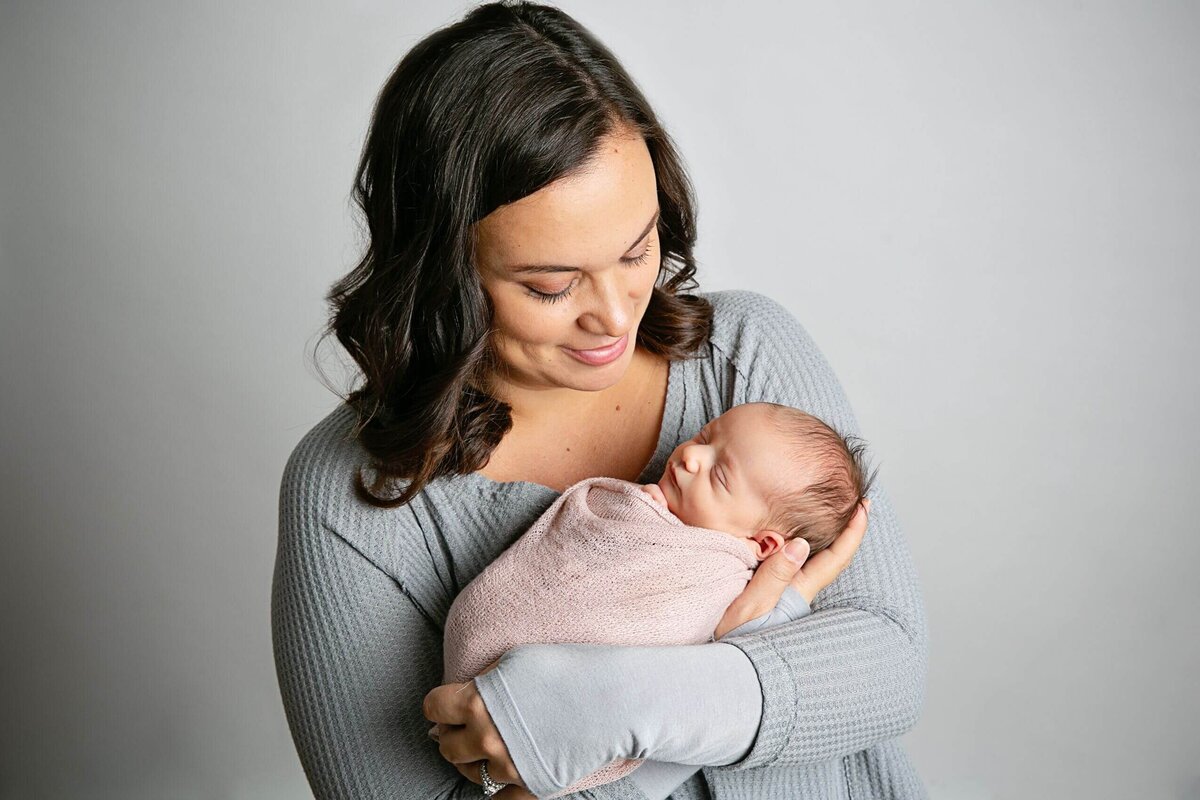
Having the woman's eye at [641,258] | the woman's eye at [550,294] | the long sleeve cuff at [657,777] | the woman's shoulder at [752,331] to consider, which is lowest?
the long sleeve cuff at [657,777]

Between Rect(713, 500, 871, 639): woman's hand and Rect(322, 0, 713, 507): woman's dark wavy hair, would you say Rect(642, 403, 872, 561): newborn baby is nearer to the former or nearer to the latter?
Rect(713, 500, 871, 639): woman's hand

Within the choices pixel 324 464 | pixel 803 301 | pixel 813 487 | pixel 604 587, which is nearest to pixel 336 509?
pixel 324 464

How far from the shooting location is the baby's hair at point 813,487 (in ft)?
5.37

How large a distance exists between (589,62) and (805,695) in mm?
873

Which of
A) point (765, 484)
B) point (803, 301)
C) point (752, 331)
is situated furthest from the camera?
point (803, 301)

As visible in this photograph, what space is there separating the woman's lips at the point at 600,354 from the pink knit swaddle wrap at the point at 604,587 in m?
0.18

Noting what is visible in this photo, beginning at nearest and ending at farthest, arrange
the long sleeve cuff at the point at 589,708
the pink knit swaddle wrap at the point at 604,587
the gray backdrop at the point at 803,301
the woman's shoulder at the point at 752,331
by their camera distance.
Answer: the long sleeve cuff at the point at 589,708 < the pink knit swaddle wrap at the point at 604,587 < the woman's shoulder at the point at 752,331 < the gray backdrop at the point at 803,301

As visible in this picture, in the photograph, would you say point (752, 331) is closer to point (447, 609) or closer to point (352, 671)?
point (447, 609)

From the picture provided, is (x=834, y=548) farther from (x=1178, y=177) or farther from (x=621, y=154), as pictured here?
(x=1178, y=177)

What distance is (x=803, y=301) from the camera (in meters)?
2.97

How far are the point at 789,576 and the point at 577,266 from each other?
0.50 metres

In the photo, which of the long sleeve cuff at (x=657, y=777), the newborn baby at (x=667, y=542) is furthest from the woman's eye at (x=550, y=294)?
the long sleeve cuff at (x=657, y=777)

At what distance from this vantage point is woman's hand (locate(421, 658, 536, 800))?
138 centimetres

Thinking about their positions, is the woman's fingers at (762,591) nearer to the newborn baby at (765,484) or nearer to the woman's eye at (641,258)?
the newborn baby at (765,484)
